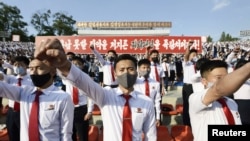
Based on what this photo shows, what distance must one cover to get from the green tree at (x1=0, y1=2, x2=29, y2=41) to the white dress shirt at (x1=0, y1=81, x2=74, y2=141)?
49361mm

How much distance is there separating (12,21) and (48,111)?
172 ft

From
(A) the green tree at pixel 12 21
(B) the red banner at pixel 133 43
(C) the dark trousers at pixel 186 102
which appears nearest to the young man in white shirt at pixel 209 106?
(C) the dark trousers at pixel 186 102

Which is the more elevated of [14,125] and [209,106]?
[209,106]

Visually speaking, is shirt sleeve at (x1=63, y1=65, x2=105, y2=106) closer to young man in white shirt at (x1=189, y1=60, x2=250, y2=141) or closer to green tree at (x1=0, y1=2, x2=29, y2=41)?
young man in white shirt at (x1=189, y1=60, x2=250, y2=141)

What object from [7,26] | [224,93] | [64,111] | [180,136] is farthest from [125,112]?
[7,26]

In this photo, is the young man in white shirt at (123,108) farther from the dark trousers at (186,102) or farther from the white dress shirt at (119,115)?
the dark trousers at (186,102)

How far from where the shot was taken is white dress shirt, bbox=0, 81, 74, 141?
3043 millimetres

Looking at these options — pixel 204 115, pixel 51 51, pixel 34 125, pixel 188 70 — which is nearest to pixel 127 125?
pixel 204 115

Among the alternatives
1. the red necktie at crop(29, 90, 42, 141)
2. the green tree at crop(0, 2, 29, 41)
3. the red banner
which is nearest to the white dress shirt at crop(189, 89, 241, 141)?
the red necktie at crop(29, 90, 42, 141)

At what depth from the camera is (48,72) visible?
10.4ft

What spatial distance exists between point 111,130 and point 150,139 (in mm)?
406

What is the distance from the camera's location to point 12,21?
168 feet

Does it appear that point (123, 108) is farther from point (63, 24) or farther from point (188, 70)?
point (63, 24)

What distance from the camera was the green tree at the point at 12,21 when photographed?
50.3 metres
